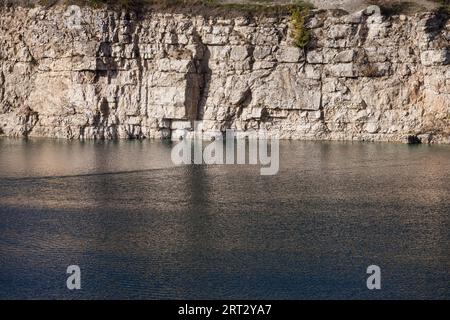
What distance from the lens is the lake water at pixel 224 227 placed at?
24797mm

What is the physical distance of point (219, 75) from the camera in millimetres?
59625

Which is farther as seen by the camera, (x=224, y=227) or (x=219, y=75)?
(x=219, y=75)

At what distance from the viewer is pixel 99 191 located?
127 feet

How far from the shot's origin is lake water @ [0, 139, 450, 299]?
24797 mm

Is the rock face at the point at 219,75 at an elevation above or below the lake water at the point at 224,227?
above

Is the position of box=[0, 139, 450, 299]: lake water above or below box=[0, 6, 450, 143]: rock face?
A: below

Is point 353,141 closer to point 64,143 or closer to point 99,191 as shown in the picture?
point 64,143

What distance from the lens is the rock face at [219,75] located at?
57.3m

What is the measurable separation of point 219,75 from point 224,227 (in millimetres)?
29429

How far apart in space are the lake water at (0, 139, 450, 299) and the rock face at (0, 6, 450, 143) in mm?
8962

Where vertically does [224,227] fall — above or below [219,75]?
below

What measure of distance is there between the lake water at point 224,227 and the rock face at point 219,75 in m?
8.96

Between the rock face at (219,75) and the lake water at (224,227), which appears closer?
the lake water at (224,227)
